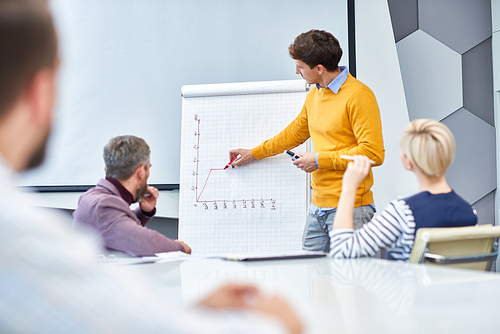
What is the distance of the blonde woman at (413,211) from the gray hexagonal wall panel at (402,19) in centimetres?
184

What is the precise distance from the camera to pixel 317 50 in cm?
176

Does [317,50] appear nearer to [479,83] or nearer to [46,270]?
[479,83]

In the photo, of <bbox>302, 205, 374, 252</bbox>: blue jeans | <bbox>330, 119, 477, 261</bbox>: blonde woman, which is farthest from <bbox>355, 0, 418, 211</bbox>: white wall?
<bbox>330, 119, 477, 261</bbox>: blonde woman

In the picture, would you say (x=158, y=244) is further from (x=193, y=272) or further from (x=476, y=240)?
(x=476, y=240)

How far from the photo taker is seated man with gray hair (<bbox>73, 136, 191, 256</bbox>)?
1267mm

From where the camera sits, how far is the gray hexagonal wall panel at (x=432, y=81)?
2652mm

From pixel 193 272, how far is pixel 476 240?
692mm

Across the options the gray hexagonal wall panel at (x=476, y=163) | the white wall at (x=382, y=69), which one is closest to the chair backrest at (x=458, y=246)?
the white wall at (x=382, y=69)

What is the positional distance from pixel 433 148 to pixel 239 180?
50.8 inches

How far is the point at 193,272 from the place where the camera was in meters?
0.90

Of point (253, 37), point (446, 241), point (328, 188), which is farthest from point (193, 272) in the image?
point (253, 37)

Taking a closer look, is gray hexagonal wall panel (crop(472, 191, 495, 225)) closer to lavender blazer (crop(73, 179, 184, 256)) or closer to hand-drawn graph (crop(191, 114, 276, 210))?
hand-drawn graph (crop(191, 114, 276, 210))

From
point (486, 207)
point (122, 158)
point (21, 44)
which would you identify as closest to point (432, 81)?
point (486, 207)

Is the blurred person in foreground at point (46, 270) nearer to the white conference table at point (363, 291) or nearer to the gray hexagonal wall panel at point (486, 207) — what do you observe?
the white conference table at point (363, 291)
